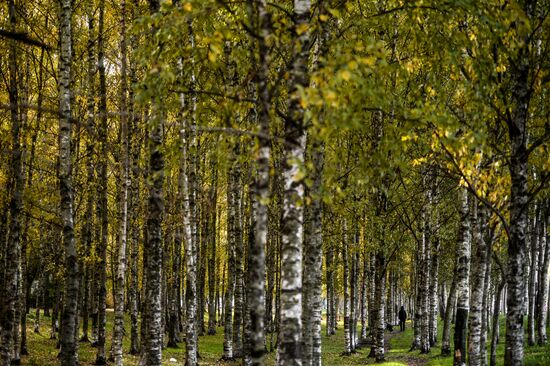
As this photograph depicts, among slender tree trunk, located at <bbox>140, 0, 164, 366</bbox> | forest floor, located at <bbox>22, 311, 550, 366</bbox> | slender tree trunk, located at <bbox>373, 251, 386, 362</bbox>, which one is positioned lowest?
forest floor, located at <bbox>22, 311, 550, 366</bbox>

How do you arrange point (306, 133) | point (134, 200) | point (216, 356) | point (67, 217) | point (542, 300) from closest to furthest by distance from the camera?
point (67, 217)
point (306, 133)
point (134, 200)
point (216, 356)
point (542, 300)

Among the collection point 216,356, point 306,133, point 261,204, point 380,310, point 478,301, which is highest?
point 306,133

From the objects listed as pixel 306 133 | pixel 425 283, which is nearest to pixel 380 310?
pixel 425 283

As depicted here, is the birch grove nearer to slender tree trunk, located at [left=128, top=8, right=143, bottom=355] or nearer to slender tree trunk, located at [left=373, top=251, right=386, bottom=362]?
slender tree trunk, located at [left=373, top=251, right=386, bottom=362]

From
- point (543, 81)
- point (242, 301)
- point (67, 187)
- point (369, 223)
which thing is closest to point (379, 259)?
point (369, 223)

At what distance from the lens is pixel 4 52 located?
17531 mm

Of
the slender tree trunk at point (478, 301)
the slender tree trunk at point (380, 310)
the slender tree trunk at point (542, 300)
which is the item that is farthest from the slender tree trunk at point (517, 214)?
the slender tree trunk at point (542, 300)

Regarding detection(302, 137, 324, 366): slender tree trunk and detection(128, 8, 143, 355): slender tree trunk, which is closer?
detection(302, 137, 324, 366): slender tree trunk

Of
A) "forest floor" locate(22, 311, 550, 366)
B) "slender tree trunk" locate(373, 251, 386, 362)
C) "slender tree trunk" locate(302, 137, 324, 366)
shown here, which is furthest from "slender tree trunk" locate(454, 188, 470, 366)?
"slender tree trunk" locate(373, 251, 386, 362)

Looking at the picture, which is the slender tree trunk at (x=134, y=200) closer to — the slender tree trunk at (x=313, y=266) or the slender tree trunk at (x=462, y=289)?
the slender tree trunk at (x=313, y=266)

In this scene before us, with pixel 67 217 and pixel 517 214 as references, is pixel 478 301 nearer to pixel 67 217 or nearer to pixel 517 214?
pixel 517 214

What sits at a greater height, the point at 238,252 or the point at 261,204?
the point at 261,204

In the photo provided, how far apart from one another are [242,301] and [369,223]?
621 centimetres

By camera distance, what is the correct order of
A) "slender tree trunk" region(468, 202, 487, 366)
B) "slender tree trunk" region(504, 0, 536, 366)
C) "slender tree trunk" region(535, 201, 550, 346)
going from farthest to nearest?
"slender tree trunk" region(535, 201, 550, 346)
"slender tree trunk" region(468, 202, 487, 366)
"slender tree trunk" region(504, 0, 536, 366)
